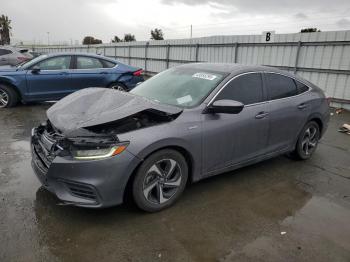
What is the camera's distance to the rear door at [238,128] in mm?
3703

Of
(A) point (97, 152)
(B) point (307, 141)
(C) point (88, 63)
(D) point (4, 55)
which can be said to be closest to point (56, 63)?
(C) point (88, 63)

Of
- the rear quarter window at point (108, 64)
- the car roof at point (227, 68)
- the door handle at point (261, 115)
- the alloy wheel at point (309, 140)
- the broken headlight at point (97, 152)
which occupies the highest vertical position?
the car roof at point (227, 68)

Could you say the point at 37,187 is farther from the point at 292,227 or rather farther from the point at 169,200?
the point at 292,227

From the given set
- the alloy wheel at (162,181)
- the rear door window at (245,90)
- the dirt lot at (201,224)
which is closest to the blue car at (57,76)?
the dirt lot at (201,224)

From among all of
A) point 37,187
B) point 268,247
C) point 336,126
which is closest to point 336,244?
point 268,247

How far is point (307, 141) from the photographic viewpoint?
16.9ft

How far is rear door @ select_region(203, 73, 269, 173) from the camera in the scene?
3703 millimetres

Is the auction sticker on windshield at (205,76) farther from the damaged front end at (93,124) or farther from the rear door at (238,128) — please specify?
the damaged front end at (93,124)

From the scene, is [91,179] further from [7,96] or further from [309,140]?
[7,96]

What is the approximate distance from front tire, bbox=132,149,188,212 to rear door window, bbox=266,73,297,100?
1.80 meters

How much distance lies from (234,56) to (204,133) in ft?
32.3

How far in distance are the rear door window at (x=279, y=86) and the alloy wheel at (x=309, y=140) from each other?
759mm

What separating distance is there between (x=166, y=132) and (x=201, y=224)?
1.00 m

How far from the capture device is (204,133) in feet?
11.8
